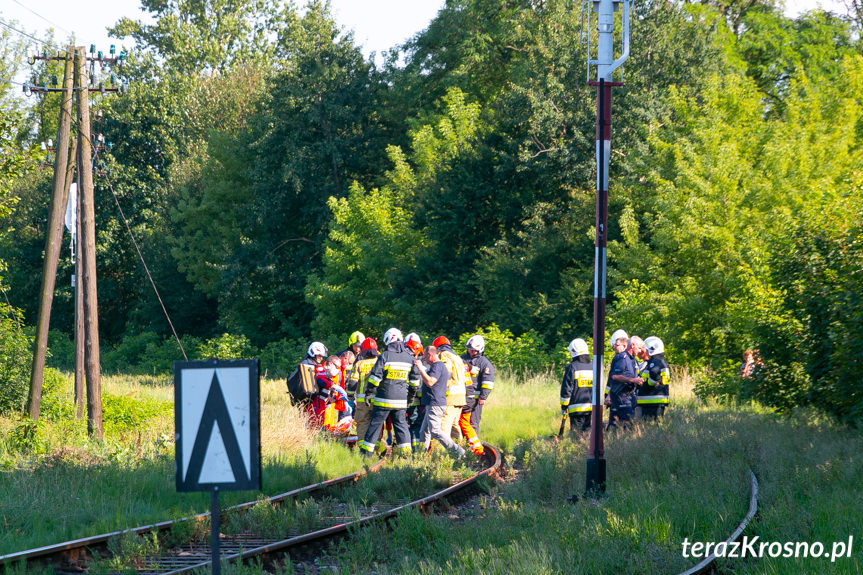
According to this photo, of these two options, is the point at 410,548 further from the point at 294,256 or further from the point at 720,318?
the point at 294,256

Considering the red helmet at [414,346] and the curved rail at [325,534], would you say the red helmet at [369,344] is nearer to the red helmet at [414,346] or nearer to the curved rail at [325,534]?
the red helmet at [414,346]

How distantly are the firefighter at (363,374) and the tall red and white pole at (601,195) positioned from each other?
17.7ft

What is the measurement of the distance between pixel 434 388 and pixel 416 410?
233cm

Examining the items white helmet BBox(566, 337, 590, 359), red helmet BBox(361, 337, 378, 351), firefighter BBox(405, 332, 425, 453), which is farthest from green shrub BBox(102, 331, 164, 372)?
white helmet BBox(566, 337, 590, 359)

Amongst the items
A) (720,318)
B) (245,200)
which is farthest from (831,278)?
(245,200)

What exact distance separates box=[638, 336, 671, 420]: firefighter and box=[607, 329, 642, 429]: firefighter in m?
0.20

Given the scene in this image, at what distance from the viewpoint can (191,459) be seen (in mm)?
5660

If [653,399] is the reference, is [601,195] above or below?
above

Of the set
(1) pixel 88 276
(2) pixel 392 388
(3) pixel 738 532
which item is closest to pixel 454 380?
(2) pixel 392 388

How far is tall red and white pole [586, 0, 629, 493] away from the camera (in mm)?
11711

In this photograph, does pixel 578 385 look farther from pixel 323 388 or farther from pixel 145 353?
pixel 145 353

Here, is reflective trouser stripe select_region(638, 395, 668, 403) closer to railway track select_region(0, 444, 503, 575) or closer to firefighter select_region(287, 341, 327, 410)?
firefighter select_region(287, 341, 327, 410)

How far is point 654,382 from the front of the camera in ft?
52.0

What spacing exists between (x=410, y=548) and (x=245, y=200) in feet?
164
